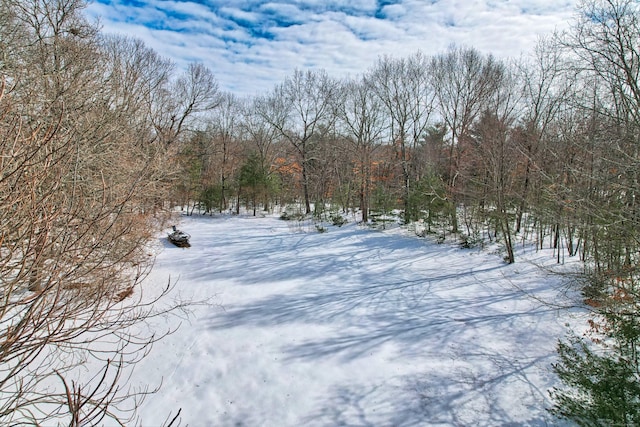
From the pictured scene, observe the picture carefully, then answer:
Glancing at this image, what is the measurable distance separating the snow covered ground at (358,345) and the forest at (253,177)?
70 cm

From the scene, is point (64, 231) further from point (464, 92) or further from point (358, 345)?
point (464, 92)

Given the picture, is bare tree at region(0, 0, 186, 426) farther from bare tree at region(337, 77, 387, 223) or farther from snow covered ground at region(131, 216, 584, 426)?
bare tree at region(337, 77, 387, 223)

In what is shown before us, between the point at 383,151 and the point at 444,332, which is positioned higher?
the point at 383,151

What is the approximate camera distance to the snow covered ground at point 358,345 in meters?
4.23

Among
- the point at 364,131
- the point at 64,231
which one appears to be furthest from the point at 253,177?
the point at 64,231

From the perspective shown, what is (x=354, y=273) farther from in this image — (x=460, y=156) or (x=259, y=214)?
(x=259, y=214)

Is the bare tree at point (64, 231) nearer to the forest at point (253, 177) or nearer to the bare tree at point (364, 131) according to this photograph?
the forest at point (253, 177)

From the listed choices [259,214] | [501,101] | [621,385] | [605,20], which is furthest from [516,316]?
[259,214]

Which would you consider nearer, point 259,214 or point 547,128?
point 547,128

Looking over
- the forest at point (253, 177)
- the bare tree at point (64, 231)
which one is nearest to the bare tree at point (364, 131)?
the forest at point (253, 177)

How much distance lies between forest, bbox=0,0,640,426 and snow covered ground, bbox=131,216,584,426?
0.70 metres

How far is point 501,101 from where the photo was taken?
12984 millimetres

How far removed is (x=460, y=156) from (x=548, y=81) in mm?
4673

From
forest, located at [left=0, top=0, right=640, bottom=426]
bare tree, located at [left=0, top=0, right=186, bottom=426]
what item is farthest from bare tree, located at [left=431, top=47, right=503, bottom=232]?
bare tree, located at [left=0, top=0, right=186, bottom=426]
